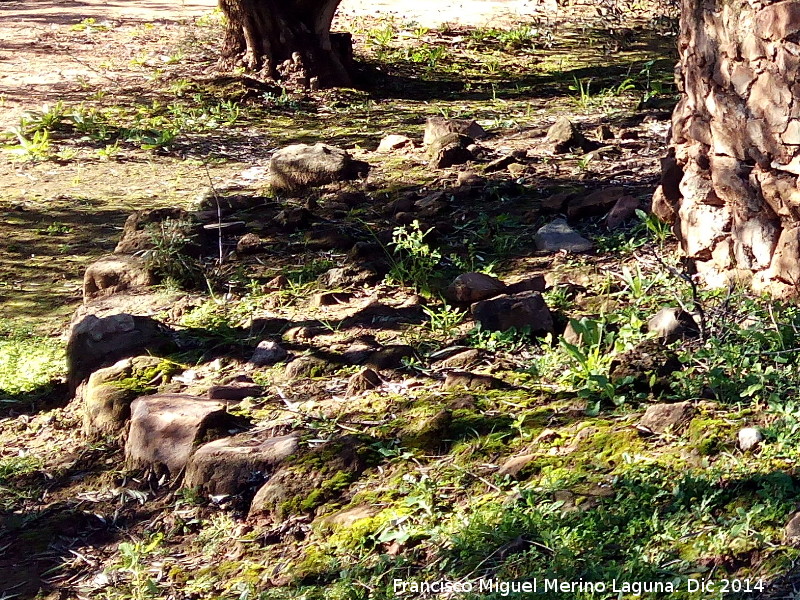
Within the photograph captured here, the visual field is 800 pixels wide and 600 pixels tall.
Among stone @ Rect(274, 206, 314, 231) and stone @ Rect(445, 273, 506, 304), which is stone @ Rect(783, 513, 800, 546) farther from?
stone @ Rect(274, 206, 314, 231)

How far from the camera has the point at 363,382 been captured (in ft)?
11.6

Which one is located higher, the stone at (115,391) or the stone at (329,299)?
the stone at (329,299)

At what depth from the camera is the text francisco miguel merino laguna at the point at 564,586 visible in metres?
2.29

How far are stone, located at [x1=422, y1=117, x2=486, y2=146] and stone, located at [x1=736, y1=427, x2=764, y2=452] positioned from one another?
3.71 m

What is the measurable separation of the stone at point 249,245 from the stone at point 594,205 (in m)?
1.46

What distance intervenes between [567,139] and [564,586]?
3.84 m

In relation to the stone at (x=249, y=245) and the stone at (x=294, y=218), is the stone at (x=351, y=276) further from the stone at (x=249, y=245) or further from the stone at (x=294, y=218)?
the stone at (x=294, y=218)

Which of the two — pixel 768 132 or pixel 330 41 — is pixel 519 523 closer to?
pixel 768 132

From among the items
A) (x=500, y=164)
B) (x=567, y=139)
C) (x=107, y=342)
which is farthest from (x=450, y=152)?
(x=107, y=342)

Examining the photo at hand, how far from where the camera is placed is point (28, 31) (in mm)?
10359

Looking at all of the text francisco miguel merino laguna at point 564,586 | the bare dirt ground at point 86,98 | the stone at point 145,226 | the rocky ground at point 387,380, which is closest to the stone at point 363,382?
the rocky ground at point 387,380

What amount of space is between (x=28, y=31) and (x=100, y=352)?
24.3 ft

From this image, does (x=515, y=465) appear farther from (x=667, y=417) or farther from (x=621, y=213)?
(x=621, y=213)

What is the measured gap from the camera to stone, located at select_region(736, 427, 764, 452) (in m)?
2.76
